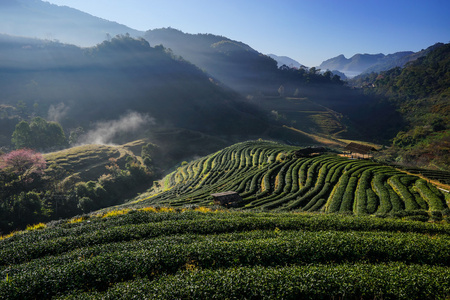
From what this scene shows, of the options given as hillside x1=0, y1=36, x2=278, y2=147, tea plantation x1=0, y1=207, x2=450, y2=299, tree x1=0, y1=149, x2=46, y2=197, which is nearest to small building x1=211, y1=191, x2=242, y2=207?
tea plantation x1=0, y1=207, x2=450, y2=299

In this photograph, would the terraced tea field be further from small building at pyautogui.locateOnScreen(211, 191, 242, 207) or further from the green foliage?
the green foliage

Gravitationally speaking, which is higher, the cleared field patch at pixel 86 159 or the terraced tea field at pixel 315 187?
the terraced tea field at pixel 315 187

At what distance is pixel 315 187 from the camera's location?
44750 millimetres

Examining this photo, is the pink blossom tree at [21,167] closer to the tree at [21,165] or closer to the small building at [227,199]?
the tree at [21,165]

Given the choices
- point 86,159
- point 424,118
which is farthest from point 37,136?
point 424,118

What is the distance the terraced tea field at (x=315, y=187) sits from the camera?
112ft

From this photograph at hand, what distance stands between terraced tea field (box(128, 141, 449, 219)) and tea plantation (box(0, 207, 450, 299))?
41.3ft

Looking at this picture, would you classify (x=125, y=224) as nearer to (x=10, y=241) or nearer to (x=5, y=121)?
(x=10, y=241)

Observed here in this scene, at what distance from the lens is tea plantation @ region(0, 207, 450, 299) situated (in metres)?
12.2

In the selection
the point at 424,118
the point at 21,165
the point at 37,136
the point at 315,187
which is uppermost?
the point at 424,118

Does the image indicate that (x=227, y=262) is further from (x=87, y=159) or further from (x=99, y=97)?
(x=99, y=97)

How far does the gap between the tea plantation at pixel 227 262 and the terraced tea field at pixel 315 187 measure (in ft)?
41.3

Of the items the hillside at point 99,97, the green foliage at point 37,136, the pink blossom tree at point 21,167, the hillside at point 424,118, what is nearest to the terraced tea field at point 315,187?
the pink blossom tree at point 21,167

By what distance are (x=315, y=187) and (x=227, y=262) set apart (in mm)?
34441
